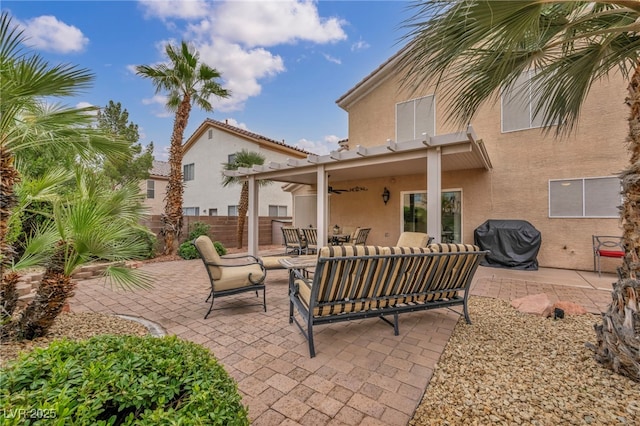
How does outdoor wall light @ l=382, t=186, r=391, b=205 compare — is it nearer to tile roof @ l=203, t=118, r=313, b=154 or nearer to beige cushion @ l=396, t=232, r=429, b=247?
beige cushion @ l=396, t=232, r=429, b=247

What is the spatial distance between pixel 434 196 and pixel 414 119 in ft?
16.9

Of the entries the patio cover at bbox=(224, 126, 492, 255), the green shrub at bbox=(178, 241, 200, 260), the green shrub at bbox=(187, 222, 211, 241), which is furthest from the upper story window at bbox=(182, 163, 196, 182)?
the patio cover at bbox=(224, 126, 492, 255)

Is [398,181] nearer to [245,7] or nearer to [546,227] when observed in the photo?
[546,227]

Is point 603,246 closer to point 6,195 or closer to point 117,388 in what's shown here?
point 117,388

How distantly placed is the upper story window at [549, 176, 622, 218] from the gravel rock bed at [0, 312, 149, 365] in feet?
32.3

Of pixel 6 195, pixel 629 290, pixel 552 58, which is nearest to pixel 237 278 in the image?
pixel 6 195

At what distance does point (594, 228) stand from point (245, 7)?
9755 mm

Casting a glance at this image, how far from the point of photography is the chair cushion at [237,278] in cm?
407

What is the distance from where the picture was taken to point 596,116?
7.20 m

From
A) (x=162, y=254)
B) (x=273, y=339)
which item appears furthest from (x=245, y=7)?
(x=162, y=254)

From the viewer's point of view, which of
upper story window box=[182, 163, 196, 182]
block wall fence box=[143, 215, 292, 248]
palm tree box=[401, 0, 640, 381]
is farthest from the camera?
upper story window box=[182, 163, 196, 182]

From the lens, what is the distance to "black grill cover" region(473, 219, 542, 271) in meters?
7.52

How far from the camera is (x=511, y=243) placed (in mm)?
7703

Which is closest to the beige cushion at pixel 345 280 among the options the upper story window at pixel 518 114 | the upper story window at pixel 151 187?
the upper story window at pixel 518 114
